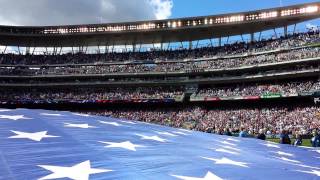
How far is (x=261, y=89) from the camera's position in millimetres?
72750

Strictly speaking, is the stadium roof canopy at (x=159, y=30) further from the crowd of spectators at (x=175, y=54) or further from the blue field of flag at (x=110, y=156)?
the blue field of flag at (x=110, y=156)

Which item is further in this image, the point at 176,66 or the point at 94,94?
the point at 94,94

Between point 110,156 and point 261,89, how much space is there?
64.8 m

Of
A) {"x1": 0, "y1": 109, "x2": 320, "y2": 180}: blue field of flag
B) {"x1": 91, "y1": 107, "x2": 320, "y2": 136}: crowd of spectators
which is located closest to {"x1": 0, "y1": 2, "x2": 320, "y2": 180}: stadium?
{"x1": 91, "y1": 107, "x2": 320, "y2": 136}: crowd of spectators

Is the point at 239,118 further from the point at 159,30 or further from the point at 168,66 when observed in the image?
the point at 159,30

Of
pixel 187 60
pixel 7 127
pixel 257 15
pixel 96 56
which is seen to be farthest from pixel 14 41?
pixel 7 127

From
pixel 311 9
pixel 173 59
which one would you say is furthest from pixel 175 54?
pixel 311 9

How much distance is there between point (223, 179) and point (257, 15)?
71.3 meters

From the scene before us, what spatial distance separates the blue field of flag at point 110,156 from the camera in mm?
8836

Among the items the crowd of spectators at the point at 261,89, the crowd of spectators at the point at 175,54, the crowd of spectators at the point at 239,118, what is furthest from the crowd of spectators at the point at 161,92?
the crowd of spectators at the point at 175,54

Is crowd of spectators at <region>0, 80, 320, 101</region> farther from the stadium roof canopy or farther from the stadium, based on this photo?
the stadium roof canopy

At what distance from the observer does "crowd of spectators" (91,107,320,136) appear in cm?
5403

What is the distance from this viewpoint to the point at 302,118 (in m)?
57.8

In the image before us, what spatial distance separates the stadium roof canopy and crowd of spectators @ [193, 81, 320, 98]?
36.0 ft
